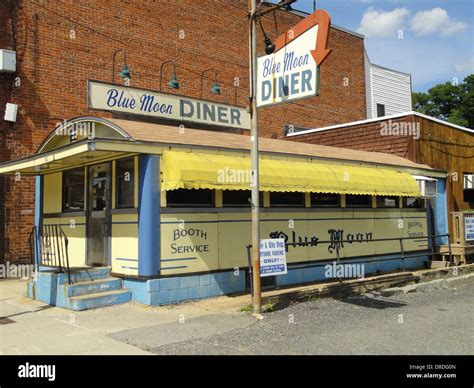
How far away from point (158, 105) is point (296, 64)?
25.8ft

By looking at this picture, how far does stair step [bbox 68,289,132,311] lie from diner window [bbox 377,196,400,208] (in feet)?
24.7

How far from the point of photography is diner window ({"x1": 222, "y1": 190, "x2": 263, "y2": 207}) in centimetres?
1027

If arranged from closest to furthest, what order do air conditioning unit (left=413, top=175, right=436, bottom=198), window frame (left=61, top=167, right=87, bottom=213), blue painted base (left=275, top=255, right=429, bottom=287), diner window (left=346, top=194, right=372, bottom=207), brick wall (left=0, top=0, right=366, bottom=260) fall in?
1. blue painted base (left=275, top=255, right=429, bottom=287)
2. window frame (left=61, top=167, right=87, bottom=213)
3. diner window (left=346, top=194, right=372, bottom=207)
4. brick wall (left=0, top=0, right=366, bottom=260)
5. air conditioning unit (left=413, top=175, right=436, bottom=198)

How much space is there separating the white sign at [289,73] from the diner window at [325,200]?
12.8 ft

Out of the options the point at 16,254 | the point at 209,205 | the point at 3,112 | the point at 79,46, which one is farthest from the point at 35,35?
the point at 209,205

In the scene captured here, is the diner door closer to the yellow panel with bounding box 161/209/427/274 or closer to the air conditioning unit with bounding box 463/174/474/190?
the yellow panel with bounding box 161/209/427/274

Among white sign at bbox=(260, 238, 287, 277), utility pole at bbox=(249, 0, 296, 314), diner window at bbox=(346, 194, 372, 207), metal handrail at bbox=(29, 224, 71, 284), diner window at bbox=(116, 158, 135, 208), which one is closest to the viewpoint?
utility pole at bbox=(249, 0, 296, 314)

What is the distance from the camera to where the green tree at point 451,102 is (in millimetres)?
52969

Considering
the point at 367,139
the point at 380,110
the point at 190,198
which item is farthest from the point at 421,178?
the point at 380,110

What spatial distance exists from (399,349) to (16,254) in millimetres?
10672

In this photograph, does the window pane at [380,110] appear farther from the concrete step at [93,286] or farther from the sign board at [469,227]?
the concrete step at [93,286]

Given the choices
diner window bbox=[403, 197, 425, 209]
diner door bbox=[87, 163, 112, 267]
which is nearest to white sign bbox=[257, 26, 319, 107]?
diner door bbox=[87, 163, 112, 267]

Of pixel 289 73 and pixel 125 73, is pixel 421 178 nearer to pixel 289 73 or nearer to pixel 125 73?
pixel 289 73

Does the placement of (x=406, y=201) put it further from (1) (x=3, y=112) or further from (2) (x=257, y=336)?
(1) (x=3, y=112)
